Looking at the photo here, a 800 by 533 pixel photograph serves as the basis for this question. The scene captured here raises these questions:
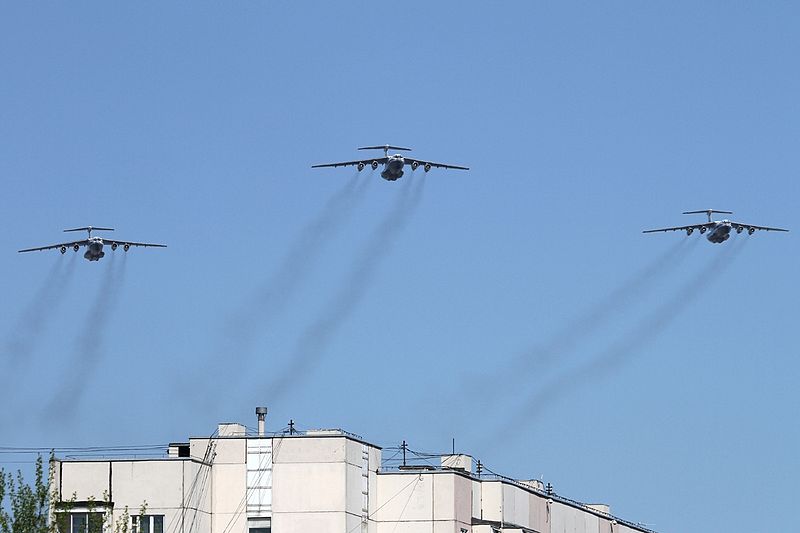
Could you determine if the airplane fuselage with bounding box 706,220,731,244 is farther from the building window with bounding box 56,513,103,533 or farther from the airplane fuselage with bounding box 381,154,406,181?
the building window with bounding box 56,513,103,533

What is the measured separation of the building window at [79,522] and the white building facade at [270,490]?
133 millimetres

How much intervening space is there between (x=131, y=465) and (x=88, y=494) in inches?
137

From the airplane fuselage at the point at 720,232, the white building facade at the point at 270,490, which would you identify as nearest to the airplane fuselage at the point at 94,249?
the white building facade at the point at 270,490

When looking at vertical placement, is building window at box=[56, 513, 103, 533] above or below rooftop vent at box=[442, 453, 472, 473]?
below

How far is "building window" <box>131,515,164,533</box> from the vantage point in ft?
479

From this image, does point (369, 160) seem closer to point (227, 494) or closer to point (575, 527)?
point (227, 494)

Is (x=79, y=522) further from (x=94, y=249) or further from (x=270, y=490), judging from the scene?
(x=94, y=249)

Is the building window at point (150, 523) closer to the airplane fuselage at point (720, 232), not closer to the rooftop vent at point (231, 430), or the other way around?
the rooftop vent at point (231, 430)

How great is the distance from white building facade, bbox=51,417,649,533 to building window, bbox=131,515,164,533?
2.6 inches

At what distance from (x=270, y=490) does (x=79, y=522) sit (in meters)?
13.5

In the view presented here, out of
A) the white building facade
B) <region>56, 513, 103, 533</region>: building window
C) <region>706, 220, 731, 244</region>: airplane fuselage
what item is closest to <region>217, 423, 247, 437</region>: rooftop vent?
the white building facade

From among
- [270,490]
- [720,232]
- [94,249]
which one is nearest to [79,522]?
[270,490]

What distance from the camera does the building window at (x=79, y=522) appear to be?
130125 mm

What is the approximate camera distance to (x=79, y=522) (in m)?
146
